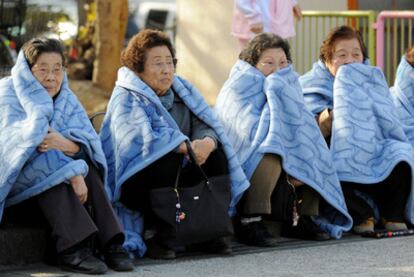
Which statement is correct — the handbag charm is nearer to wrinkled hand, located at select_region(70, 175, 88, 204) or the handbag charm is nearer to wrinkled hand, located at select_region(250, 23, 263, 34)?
wrinkled hand, located at select_region(70, 175, 88, 204)

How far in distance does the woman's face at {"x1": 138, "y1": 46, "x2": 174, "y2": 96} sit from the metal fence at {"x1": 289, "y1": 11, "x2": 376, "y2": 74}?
16.8 ft

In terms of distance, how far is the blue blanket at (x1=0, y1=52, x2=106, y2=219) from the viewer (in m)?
6.99

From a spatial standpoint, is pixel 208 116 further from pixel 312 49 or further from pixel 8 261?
pixel 312 49

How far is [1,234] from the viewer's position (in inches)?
282

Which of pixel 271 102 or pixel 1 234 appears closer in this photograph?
pixel 1 234

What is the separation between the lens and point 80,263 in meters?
7.00

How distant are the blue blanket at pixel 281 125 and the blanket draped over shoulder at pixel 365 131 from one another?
26 centimetres

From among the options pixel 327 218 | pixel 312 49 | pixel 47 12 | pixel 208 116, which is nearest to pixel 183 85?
pixel 208 116

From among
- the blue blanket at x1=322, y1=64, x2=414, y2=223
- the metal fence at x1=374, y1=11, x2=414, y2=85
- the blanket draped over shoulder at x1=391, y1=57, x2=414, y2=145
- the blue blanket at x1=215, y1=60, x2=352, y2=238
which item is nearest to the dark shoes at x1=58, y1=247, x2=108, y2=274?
the blue blanket at x1=215, y1=60, x2=352, y2=238

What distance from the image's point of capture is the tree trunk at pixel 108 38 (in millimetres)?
15508

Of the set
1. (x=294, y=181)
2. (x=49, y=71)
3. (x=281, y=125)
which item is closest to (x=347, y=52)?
(x=281, y=125)

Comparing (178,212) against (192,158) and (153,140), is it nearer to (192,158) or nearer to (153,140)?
(192,158)

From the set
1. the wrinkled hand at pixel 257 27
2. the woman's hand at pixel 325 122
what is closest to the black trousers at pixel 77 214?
the woman's hand at pixel 325 122

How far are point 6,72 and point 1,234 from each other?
6.54 metres
